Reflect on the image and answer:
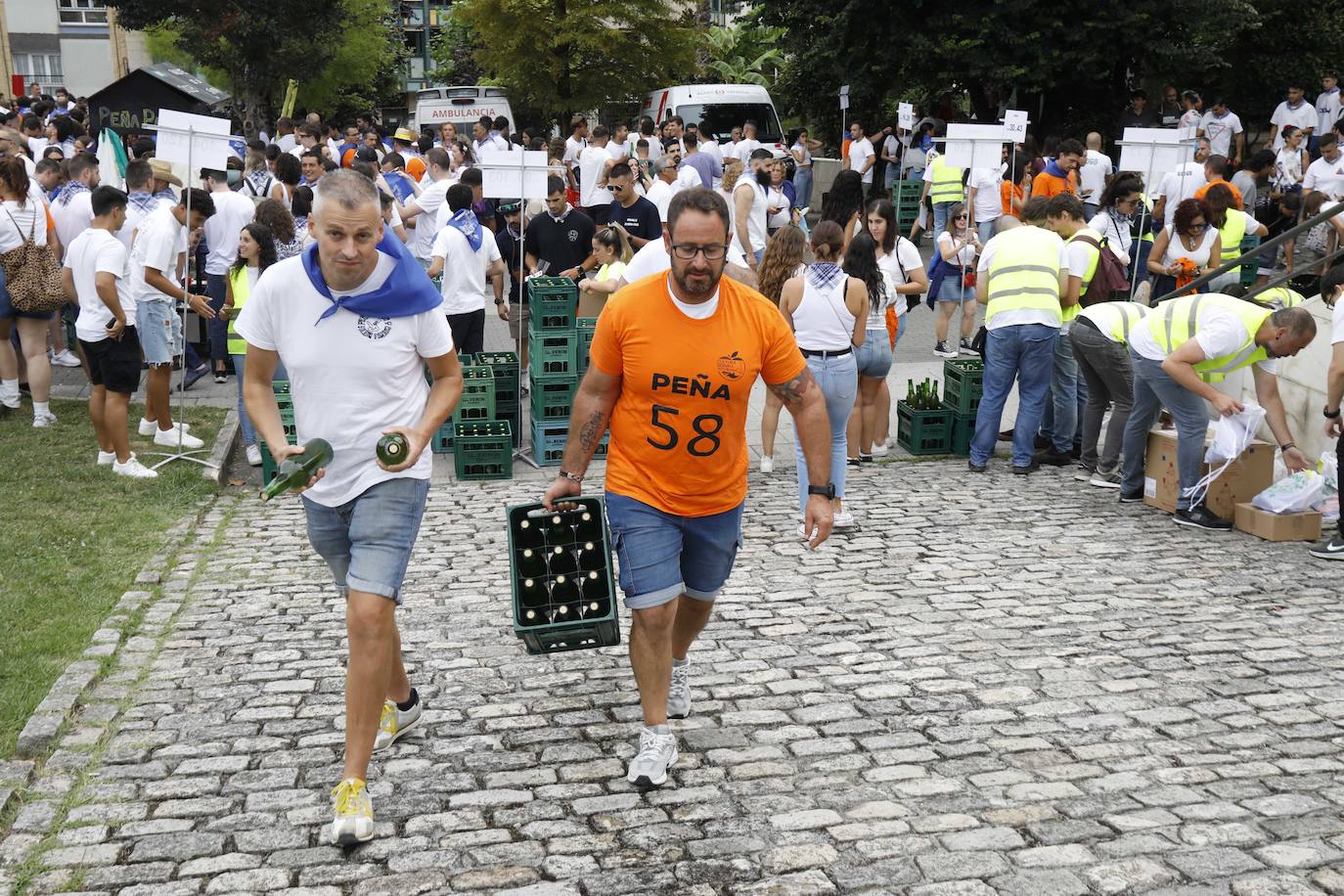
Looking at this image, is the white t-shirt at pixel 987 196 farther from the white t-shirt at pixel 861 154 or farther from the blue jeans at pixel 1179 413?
the blue jeans at pixel 1179 413

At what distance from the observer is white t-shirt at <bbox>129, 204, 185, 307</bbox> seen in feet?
32.9

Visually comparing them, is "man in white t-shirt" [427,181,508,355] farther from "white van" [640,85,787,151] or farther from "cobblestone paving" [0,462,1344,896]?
"white van" [640,85,787,151]

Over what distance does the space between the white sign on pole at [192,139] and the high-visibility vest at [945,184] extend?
32.3ft

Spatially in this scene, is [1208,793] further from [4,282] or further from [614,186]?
[4,282]

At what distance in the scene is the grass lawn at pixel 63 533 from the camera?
6266 millimetres

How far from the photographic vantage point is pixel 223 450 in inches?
408

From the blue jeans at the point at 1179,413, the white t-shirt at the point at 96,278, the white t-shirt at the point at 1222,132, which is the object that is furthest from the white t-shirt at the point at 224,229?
the white t-shirt at the point at 1222,132

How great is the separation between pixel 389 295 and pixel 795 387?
1541mm

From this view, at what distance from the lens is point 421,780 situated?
5.10 m

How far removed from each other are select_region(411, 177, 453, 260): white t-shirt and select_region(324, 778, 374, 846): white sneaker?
10.4 m

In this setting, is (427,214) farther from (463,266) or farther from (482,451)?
(482,451)

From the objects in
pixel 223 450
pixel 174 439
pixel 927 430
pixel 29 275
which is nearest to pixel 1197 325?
pixel 927 430

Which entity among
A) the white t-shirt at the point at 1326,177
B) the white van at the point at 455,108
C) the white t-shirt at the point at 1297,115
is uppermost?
the white van at the point at 455,108

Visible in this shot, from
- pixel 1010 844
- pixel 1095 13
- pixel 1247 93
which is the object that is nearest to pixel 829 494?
pixel 1010 844
